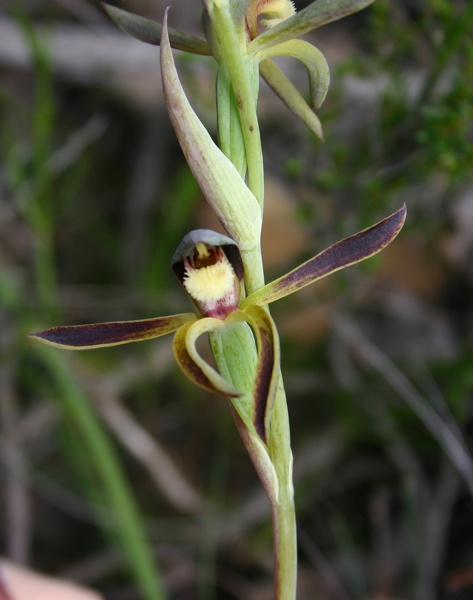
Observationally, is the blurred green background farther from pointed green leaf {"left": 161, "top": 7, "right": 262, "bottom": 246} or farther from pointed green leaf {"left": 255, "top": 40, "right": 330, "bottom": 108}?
pointed green leaf {"left": 161, "top": 7, "right": 262, "bottom": 246}

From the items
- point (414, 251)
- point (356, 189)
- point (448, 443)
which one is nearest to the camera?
point (448, 443)

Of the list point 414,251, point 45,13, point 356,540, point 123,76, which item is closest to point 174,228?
point 123,76

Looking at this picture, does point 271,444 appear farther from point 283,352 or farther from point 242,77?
point 283,352

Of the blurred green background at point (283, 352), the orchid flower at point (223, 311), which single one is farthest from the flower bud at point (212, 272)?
the blurred green background at point (283, 352)

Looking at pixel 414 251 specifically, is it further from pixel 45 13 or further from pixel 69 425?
pixel 45 13

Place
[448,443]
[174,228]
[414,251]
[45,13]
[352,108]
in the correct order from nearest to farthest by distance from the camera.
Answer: [448,443], [352,108], [174,228], [414,251], [45,13]

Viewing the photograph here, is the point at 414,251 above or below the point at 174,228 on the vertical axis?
below

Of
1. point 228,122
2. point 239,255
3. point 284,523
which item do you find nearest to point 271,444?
point 284,523
